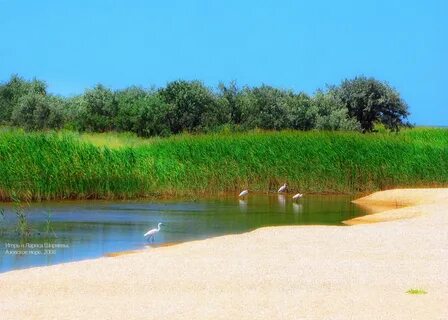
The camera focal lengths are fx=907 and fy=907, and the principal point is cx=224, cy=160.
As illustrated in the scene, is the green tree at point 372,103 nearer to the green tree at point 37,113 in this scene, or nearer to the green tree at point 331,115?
the green tree at point 331,115

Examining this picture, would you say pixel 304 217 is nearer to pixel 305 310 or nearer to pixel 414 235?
pixel 414 235

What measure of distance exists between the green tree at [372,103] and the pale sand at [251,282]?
5665 centimetres

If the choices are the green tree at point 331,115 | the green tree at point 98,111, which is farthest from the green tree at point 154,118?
the green tree at point 331,115

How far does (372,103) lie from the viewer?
250 ft

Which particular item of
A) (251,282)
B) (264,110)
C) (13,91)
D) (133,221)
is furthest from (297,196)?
(13,91)

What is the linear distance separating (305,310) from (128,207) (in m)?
18.6

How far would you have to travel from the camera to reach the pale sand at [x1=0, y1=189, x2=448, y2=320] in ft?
39.6

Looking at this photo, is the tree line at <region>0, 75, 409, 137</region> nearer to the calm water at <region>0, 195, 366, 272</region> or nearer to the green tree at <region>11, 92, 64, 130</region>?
the green tree at <region>11, 92, 64, 130</region>

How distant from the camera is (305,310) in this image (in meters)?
A: 12.1

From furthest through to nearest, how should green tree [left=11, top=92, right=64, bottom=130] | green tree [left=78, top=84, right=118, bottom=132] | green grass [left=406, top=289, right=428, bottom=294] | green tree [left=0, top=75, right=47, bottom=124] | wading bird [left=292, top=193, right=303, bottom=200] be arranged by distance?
green tree [left=0, top=75, right=47, bottom=124]
green tree [left=11, top=92, right=64, bottom=130]
green tree [left=78, top=84, right=118, bottom=132]
wading bird [left=292, top=193, right=303, bottom=200]
green grass [left=406, top=289, right=428, bottom=294]

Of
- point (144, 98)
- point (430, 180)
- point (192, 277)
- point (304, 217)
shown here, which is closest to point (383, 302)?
point (192, 277)

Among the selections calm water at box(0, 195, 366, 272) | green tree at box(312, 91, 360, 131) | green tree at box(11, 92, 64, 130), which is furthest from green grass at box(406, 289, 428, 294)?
green tree at box(11, 92, 64, 130)

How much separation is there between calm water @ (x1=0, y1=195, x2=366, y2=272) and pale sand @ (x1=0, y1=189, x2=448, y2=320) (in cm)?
222

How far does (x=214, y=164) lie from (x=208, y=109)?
29.5 metres
